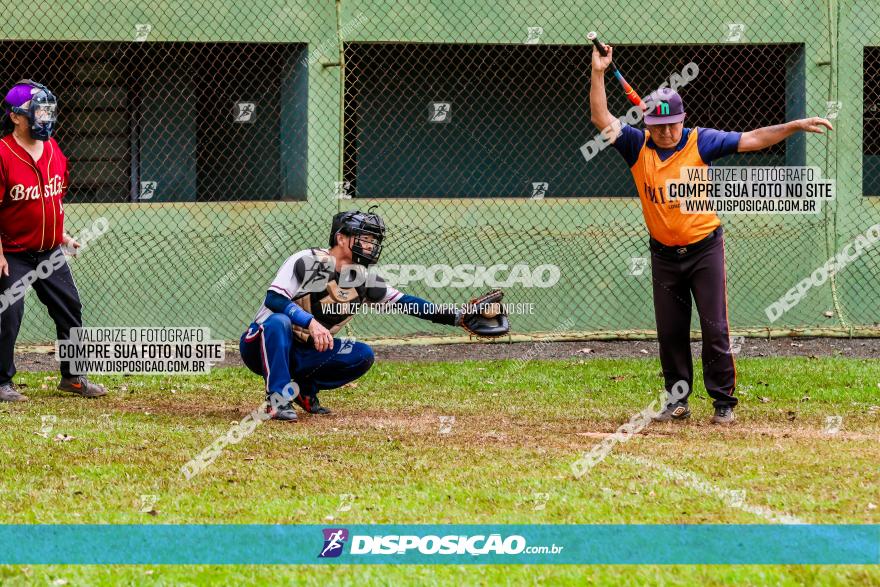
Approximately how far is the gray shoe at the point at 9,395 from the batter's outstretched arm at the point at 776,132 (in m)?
5.29

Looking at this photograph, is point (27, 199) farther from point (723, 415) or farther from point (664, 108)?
point (723, 415)

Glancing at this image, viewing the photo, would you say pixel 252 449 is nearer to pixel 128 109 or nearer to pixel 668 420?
pixel 668 420

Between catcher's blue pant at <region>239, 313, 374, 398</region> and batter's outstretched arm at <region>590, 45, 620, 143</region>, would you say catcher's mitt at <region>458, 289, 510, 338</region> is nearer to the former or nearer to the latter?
catcher's blue pant at <region>239, 313, 374, 398</region>

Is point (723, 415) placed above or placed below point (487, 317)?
below

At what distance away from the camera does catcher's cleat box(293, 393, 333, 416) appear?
26.9ft

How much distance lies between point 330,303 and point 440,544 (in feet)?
11.0

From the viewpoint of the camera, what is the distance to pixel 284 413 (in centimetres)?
785

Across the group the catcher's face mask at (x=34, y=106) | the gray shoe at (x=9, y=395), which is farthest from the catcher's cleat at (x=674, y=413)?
the catcher's face mask at (x=34, y=106)

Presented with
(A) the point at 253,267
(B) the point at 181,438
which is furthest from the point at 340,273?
(A) the point at 253,267

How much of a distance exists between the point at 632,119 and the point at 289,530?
934 cm

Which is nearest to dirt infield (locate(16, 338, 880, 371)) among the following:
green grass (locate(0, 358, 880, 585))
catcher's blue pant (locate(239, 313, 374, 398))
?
green grass (locate(0, 358, 880, 585))

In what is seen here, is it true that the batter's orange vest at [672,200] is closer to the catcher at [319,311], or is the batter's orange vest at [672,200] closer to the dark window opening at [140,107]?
the catcher at [319,311]

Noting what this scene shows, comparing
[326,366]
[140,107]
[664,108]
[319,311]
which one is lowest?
[326,366]


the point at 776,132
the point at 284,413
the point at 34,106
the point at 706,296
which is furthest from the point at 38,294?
the point at 776,132
